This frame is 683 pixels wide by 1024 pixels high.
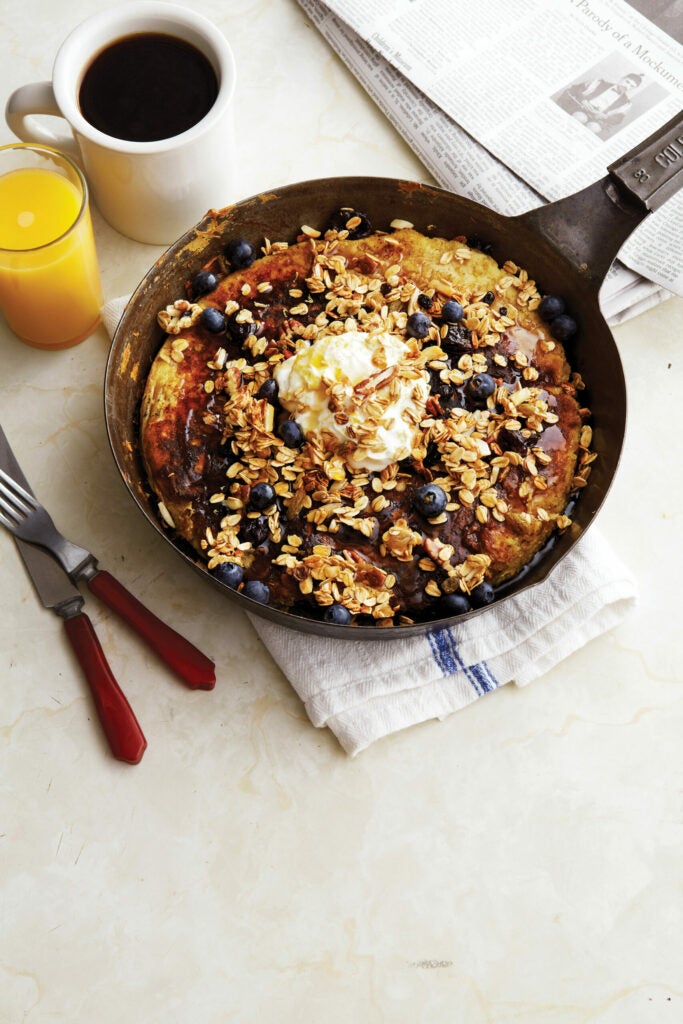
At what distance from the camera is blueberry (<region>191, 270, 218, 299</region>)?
201 cm

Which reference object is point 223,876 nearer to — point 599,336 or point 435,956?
Answer: point 435,956

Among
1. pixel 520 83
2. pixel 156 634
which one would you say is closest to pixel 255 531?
pixel 156 634

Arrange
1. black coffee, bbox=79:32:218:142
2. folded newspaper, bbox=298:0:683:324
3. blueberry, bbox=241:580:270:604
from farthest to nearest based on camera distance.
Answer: folded newspaper, bbox=298:0:683:324
black coffee, bbox=79:32:218:142
blueberry, bbox=241:580:270:604

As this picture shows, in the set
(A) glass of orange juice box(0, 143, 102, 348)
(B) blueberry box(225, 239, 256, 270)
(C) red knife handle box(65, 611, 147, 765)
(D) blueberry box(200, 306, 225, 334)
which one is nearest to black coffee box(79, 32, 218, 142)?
(A) glass of orange juice box(0, 143, 102, 348)

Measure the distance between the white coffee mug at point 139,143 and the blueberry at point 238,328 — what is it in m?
0.34

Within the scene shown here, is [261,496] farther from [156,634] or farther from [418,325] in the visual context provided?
[418,325]

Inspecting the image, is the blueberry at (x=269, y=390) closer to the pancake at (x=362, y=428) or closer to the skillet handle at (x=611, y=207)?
the pancake at (x=362, y=428)

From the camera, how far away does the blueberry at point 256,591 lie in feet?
5.92

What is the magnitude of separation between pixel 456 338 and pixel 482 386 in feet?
0.43

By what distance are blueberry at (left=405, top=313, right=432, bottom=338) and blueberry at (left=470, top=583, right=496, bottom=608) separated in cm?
55

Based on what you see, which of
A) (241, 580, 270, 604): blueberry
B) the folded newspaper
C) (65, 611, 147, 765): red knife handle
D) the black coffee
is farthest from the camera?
the folded newspaper

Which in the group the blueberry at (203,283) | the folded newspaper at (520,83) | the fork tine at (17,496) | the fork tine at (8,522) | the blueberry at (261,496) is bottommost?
the fork tine at (8,522)

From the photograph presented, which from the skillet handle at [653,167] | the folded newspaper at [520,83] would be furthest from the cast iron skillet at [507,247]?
the folded newspaper at [520,83]

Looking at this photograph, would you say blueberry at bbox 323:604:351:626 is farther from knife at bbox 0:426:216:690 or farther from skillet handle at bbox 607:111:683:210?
skillet handle at bbox 607:111:683:210
